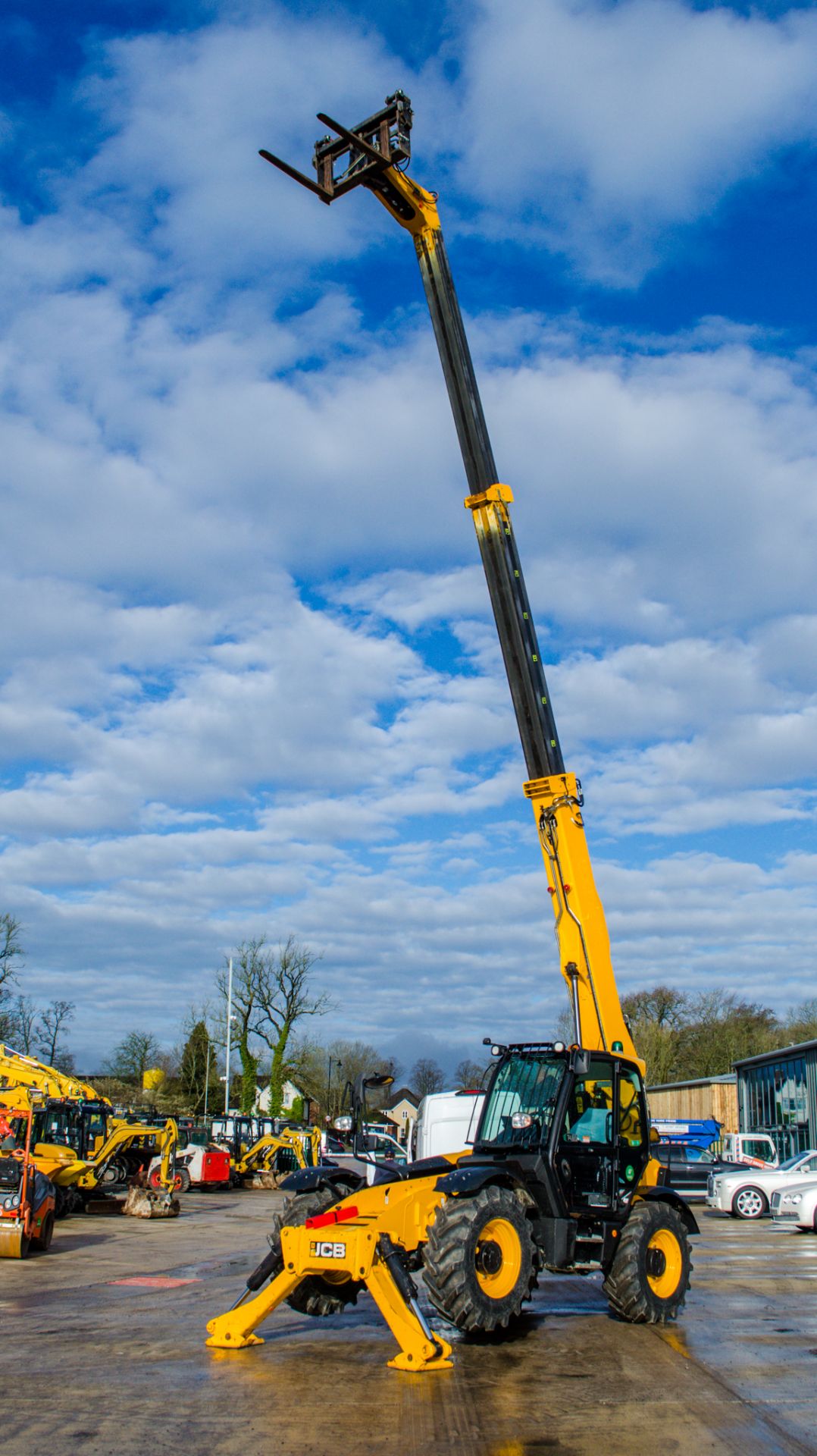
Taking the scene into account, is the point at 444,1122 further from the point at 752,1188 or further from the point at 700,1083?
the point at 700,1083

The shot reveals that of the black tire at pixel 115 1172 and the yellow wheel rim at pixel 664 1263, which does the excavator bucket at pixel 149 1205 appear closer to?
the black tire at pixel 115 1172

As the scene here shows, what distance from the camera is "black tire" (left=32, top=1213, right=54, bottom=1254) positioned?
16.5 metres

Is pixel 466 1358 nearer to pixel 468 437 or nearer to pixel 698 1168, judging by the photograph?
pixel 468 437

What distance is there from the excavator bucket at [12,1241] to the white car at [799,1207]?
1388 centimetres

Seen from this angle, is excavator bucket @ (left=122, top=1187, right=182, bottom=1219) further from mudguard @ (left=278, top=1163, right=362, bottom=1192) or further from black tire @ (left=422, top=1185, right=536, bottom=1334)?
black tire @ (left=422, top=1185, right=536, bottom=1334)

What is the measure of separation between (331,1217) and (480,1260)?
113 cm

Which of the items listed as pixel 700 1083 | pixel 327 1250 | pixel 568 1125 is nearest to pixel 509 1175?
pixel 568 1125

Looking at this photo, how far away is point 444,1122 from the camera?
18.8 meters

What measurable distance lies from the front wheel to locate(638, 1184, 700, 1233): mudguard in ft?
51.5

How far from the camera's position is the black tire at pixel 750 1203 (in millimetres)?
24781

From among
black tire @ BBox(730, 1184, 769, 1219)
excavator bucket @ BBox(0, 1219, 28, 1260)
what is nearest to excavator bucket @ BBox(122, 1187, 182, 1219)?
excavator bucket @ BBox(0, 1219, 28, 1260)

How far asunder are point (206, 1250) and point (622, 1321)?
960 centimetres

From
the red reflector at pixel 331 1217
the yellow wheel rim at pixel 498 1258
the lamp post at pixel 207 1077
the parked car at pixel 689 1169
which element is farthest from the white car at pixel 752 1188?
the lamp post at pixel 207 1077

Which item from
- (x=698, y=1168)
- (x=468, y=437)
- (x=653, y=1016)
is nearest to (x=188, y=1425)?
(x=468, y=437)
